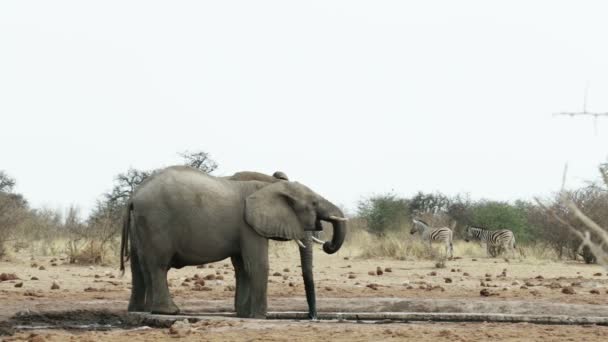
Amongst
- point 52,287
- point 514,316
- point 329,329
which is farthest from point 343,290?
point 329,329

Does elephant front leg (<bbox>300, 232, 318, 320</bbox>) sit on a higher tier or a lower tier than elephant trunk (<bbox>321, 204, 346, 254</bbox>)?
lower

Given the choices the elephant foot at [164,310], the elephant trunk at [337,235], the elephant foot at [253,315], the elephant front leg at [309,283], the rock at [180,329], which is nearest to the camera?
the rock at [180,329]

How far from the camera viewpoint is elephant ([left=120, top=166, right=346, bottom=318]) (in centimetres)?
1128

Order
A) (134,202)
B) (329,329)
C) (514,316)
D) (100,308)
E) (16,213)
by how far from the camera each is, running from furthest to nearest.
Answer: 1. (16,213)
2. (100,308)
3. (134,202)
4. (514,316)
5. (329,329)

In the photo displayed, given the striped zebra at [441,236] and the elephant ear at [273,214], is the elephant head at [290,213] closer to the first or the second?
the elephant ear at [273,214]

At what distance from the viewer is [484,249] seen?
3089cm

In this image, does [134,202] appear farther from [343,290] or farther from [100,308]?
[343,290]

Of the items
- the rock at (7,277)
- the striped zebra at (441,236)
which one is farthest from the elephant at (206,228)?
the striped zebra at (441,236)

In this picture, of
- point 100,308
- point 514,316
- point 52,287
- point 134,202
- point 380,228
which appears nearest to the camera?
point 514,316

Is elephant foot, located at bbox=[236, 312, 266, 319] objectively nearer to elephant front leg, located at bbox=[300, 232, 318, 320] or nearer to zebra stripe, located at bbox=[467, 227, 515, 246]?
elephant front leg, located at bbox=[300, 232, 318, 320]

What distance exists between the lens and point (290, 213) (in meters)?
11.8

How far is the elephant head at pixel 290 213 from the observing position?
1152 cm

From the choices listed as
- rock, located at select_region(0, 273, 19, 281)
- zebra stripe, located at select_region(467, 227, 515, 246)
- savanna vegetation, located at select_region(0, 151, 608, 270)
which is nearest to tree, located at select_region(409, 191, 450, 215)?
savanna vegetation, located at select_region(0, 151, 608, 270)

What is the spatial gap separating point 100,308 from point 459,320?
13.7 ft
